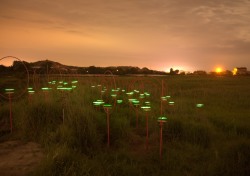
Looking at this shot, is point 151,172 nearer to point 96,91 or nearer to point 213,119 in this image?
point 213,119

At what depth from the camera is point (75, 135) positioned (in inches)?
216

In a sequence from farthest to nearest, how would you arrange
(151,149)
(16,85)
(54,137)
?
(16,85) → (151,149) → (54,137)

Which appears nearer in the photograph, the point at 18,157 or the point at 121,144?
the point at 18,157

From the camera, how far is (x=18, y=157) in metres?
4.62

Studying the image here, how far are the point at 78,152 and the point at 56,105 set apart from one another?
2.16 metres

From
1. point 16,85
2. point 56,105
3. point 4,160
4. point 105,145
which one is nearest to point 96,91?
point 56,105

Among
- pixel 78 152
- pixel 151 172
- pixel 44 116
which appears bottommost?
pixel 151 172

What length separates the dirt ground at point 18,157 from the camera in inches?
159

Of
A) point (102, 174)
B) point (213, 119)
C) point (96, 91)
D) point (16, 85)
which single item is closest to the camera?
point (102, 174)

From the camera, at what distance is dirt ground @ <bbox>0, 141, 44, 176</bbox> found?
4.05m

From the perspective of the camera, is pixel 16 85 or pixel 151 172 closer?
pixel 151 172

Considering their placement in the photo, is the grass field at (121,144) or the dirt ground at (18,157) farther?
the grass field at (121,144)

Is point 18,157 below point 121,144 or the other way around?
the other way around

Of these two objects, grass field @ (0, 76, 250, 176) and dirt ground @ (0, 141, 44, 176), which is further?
grass field @ (0, 76, 250, 176)
